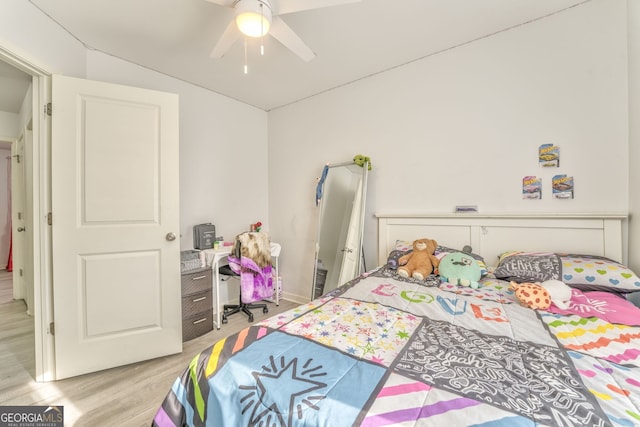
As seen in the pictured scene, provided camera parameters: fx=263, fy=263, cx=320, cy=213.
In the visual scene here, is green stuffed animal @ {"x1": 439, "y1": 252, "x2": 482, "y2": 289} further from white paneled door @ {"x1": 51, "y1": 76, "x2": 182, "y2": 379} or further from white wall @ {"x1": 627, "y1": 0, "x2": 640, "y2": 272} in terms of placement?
white paneled door @ {"x1": 51, "y1": 76, "x2": 182, "y2": 379}

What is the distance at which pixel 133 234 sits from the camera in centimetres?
204

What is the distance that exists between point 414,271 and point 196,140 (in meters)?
2.62

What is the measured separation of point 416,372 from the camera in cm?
80

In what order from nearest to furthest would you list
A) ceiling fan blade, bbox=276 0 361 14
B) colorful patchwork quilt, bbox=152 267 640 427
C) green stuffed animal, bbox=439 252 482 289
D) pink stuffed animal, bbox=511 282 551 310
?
1. colorful patchwork quilt, bbox=152 267 640 427
2. pink stuffed animal, bbox=511 282 551 310
3. ceiling fan blade, bbox=276 0 361 14
4. green stuffed animal, bbox=439 252 482 289

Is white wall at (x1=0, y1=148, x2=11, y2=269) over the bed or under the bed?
over

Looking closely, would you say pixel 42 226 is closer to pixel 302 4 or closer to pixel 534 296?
pixel 302 4

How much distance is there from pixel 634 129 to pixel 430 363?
2024 millimetres

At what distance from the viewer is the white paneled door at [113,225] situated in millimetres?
1853

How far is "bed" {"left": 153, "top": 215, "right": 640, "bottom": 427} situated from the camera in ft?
2.13

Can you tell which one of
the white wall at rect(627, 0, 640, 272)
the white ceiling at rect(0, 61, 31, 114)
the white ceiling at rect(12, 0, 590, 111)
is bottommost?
the white wall at rect(627, 0, 640, 272)

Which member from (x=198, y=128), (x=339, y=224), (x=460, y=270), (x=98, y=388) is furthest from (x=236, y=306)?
(x=460, y=270)

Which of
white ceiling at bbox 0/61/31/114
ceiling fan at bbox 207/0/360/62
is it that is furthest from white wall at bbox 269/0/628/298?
white ceiling at bbox 0/61/31/114

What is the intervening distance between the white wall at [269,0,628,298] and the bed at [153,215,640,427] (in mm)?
703

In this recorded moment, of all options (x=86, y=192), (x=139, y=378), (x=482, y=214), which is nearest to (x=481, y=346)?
(x=482, y=214)
